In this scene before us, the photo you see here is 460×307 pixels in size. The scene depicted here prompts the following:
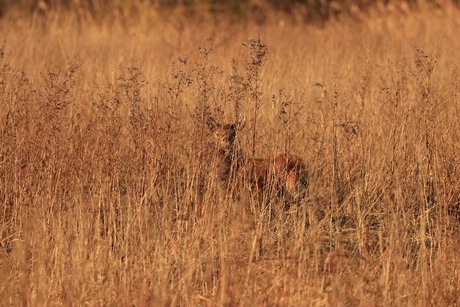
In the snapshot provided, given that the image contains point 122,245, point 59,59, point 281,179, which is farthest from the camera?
point 59,59

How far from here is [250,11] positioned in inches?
591

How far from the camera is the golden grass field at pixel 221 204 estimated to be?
2.64m

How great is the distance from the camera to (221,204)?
315cm

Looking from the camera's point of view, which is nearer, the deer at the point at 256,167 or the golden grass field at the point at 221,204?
the golden grass field at the point at 221,204

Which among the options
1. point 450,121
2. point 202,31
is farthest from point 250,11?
point 450,121

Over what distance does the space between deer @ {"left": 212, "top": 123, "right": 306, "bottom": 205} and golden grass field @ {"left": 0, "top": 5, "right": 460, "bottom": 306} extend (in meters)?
0.08

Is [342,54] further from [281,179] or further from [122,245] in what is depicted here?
[122,245]

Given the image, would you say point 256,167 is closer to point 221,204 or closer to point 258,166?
point 258,166

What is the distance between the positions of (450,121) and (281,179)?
6.19ft

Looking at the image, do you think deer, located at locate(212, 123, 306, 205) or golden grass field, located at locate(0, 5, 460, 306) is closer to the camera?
golden grass field, located at locate(0, 5, 460, 306)

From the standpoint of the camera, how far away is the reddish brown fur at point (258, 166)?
11.5 feet

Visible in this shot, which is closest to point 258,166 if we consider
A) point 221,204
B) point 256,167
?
point 256,167

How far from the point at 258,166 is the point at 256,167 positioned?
0.06 ft

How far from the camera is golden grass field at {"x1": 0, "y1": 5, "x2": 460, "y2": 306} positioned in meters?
2.64
